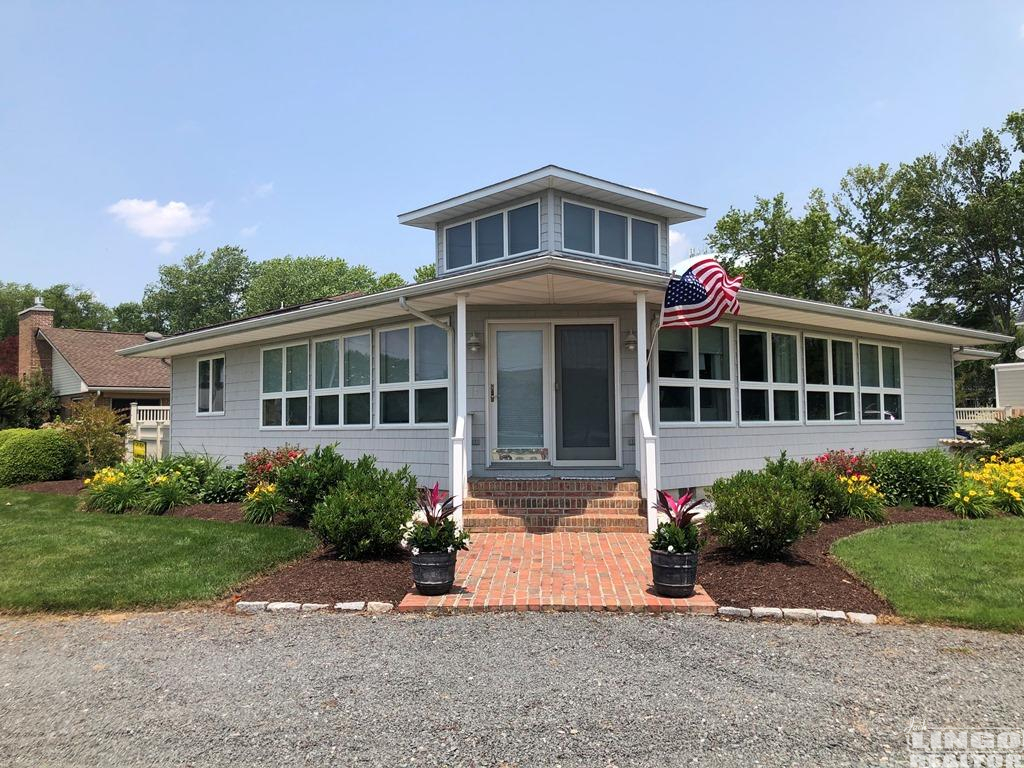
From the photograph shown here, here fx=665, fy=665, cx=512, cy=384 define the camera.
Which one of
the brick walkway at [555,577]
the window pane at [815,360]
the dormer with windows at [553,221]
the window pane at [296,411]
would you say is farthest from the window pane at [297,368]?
the window pane at [815,360]

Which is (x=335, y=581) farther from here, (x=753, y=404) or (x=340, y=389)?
(x=753, y=404)

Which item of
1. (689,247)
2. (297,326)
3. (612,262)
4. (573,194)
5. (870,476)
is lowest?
(870,476)

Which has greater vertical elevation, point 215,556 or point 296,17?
point 296,17

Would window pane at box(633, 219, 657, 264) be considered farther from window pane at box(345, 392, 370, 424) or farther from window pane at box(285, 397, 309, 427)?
window pane at box(285, 397, 309, 427)

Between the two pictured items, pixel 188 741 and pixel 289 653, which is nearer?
pixel 188 741

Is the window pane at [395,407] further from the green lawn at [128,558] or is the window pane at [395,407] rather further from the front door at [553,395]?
the green lawn at [128,558]

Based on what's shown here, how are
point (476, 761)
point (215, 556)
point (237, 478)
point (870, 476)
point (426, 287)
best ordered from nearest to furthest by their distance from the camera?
point (476, 761) < point (215, 556) < point (426, 287) < point (870, 476) < point (237, 478)

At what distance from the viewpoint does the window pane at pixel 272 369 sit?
12586 millimetres

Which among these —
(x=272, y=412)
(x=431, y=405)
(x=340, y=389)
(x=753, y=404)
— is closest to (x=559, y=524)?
(x=431, y=405)

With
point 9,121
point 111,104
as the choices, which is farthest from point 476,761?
point 9,121

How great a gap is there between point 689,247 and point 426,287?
1339 inches

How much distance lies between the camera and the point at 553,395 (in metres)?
9.14

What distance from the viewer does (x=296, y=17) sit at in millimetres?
9562

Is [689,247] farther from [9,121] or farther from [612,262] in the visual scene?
[9,121]
